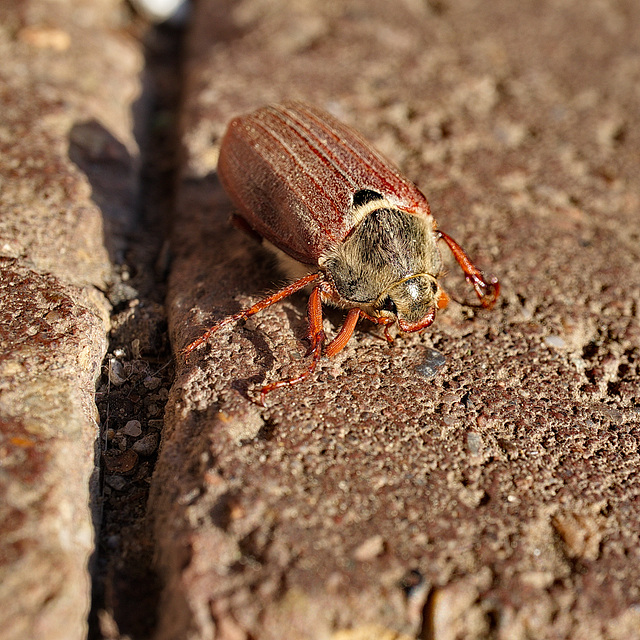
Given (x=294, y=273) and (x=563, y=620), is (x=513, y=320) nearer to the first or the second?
(x=294, y=273)

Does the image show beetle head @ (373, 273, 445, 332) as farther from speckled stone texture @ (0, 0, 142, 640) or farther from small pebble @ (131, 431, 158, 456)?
speckled stone texture @ (0, 0, 142, 640)

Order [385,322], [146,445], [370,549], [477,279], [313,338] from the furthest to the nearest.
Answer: [477,279], [385,322], [313,338], [146,445], [370,549]

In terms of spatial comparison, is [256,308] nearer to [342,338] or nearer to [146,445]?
[342,338]

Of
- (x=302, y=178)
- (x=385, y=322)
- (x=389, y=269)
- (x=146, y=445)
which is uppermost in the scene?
(x=302, y=178)

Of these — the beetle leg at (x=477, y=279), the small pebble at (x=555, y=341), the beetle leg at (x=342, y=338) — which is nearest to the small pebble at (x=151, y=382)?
the beetle leg at (x=342, y=338)

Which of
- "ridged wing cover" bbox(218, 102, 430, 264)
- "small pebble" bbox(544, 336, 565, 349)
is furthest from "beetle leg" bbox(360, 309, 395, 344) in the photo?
"small pebble" bbox(544, 336, 565, 349)

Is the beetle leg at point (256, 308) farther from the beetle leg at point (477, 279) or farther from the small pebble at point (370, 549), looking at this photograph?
the small pebble at point (370, 549)

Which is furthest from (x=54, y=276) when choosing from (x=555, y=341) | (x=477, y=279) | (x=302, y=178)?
(x=555, y=341)
